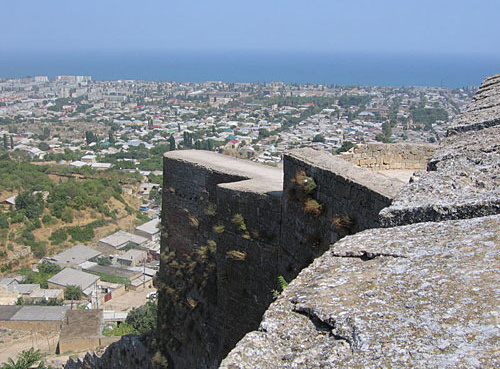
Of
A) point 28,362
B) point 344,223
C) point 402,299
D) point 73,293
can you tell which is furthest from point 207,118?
point 402,299

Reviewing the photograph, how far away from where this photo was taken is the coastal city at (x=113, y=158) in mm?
22234

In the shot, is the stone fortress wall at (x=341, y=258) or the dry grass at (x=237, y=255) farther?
the dry grass at (x=237, y=255)

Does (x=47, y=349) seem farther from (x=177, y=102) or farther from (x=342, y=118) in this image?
(x=177, y=102)

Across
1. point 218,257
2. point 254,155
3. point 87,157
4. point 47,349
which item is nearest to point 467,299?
point 218,257

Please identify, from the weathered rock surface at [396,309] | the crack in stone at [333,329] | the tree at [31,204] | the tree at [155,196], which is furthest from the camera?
the tree at [155,196]

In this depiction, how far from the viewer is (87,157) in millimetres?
53656

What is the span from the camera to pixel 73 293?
24.4 metres

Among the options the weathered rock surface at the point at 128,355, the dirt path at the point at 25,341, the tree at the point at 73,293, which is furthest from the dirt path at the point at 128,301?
the weathered rock surface at the point at 128,355

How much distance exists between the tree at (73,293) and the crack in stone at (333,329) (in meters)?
24.0

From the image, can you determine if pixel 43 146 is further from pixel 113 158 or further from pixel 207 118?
pixel 207 118

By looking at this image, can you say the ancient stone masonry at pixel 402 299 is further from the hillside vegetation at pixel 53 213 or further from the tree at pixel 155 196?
the tree at pixel 155 196

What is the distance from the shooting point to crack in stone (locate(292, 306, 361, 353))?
1528 mm

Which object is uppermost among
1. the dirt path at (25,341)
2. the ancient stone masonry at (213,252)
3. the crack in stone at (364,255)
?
the crack in stone at (364,255)

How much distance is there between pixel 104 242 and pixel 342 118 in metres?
51.9
